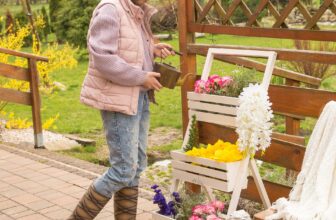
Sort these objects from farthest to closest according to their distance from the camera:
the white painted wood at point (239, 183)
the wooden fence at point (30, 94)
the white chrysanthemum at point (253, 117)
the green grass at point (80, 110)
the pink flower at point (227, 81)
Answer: the green grass at point (80, 110), the wooden fence at point (30, 94), the pink flower at point (227, 81), the white painted wood at point (239, 183), the white chrysanthemum at point (253, 117)

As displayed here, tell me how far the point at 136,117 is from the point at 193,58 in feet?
3.37

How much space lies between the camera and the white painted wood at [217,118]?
351 centimetres

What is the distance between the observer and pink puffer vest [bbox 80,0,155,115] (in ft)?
10.9

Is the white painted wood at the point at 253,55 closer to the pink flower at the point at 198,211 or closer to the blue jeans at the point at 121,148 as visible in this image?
the blue jeans at the point at 121,148

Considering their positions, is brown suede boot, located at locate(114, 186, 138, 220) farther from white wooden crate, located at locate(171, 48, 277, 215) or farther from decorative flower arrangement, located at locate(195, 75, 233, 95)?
decorative flower arrangement, located at locate(195, 75, 233, 95)

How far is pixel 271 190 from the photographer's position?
376 centimetres

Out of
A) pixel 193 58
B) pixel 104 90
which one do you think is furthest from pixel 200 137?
pixel 104 90

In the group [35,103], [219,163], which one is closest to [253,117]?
[219,163]

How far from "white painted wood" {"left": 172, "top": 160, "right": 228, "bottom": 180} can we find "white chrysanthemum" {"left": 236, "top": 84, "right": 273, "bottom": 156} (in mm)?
199

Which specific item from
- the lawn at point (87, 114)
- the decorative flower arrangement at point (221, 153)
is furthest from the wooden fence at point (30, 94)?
the decorative flower arrangement at point (221, 153)

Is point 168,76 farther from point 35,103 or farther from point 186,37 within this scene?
point 35,103

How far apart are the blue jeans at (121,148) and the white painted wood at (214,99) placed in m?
0.31

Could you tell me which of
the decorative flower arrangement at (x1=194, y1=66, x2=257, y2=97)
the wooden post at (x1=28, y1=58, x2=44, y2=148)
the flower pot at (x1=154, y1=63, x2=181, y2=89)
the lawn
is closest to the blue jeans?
the flower pot at (x1=154, y1=63, x2=181, y2=89)

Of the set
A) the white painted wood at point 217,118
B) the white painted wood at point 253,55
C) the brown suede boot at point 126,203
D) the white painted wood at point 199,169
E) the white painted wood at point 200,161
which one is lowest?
the brown suede boot at point 126,203
